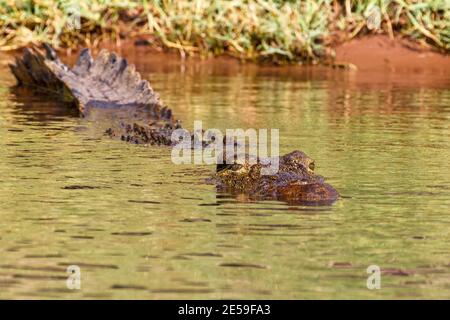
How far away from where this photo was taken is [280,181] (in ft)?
34.7

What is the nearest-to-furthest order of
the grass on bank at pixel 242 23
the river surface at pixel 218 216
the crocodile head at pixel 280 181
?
the river surface at pixel 218 216 → the crocodile head at pixel 280 181 → the grass on bank at pixel 242 23

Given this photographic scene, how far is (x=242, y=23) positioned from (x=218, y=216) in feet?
42.4

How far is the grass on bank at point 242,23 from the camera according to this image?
22.3 meters

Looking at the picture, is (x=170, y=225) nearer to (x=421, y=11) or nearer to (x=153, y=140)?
(x=153, y=140)

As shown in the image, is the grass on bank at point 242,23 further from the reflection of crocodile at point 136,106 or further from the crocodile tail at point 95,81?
the crocodile tail at point 95,81

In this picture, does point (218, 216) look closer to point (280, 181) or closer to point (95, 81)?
point (280, 181)

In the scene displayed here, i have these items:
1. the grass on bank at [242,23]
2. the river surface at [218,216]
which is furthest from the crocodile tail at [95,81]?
the grass on bank at [242,23]

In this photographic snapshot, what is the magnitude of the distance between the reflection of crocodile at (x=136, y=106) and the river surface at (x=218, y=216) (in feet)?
0.75

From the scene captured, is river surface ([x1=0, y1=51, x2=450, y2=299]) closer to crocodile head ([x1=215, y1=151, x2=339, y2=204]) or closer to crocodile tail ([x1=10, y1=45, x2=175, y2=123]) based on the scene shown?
crocodile head ([x1=215, y1=151, x2=339, y2=204])

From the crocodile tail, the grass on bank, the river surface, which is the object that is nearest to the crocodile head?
the river surface

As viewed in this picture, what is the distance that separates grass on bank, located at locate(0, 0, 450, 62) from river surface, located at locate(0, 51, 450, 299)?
5675 mm

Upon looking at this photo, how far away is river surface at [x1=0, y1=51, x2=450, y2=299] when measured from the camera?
799 cm

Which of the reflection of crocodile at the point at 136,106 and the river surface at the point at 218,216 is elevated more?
the reflection of crocodile at the point at 136,106
